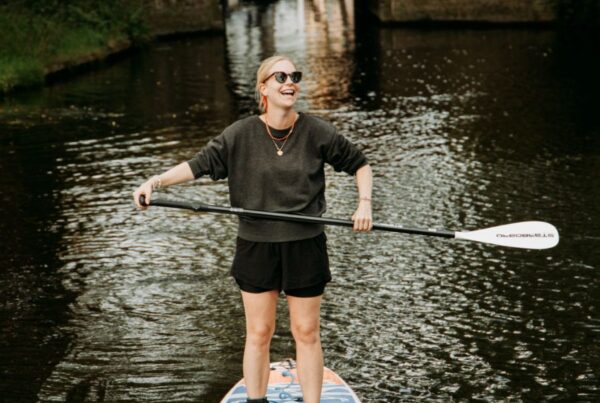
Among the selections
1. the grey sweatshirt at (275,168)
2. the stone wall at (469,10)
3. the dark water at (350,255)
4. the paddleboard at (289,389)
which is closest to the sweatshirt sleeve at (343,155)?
the grey sweatshirt at (275,168)

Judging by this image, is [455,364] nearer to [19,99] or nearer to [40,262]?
[40,262]

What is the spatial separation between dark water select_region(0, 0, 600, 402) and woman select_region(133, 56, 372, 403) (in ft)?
3.80

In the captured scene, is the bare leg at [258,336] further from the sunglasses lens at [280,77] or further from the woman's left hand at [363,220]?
the sunglasses lens at [280,77]

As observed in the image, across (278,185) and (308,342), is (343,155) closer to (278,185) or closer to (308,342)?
(278,185)

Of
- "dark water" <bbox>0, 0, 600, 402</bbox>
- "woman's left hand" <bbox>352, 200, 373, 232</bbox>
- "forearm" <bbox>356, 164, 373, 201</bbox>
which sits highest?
"forearm" <bbox>356, 164, 373, 201</bbox>

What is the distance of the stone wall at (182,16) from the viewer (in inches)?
1391

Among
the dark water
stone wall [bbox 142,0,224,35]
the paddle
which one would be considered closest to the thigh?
the paddle

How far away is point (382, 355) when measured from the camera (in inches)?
252

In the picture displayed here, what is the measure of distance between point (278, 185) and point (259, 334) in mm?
759

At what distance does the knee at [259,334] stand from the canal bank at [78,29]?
16.3m

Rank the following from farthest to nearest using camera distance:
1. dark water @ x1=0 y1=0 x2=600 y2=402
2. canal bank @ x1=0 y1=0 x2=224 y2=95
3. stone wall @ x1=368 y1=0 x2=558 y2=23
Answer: stone wall @ x1=368 y1=0 x2=558 y2=23
canal bank @ x1=0 y1=0 x2=224 y2=95
dark water @ x1=0 y1=0 x2=600 y2=402

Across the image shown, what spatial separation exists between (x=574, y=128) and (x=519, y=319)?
8.18m

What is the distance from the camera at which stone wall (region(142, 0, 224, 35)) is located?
116 ft

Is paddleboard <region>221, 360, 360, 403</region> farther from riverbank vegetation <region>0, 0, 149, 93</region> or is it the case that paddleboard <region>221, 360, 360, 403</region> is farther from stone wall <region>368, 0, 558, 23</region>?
stone wall <region>368, 0, 558, 23</region>
